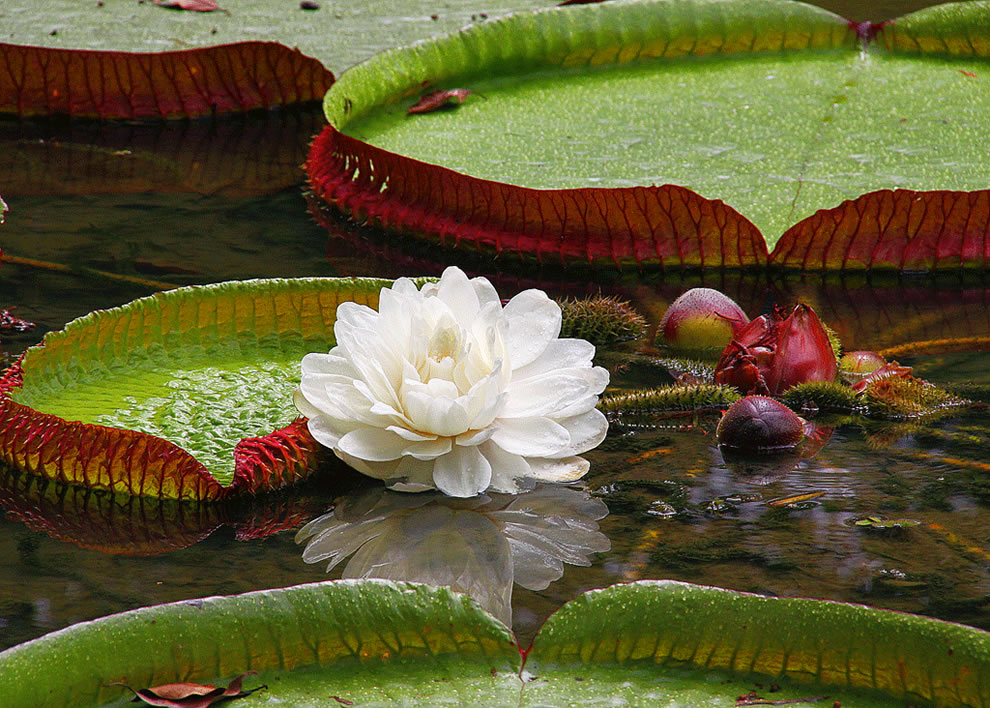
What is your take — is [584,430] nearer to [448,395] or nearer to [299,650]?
[448,395]

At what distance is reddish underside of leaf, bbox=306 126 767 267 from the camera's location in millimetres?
2266

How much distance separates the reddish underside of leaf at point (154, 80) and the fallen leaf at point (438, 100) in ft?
1.60

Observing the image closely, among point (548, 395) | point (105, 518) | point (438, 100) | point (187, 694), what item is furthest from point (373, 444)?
point (438, 100)

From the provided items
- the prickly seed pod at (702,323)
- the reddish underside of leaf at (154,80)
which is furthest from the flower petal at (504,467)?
the reddish underside of leaf at (154,80)

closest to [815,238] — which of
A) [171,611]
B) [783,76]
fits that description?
[783,76]

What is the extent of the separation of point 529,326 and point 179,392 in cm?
49

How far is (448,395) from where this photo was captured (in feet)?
4.69

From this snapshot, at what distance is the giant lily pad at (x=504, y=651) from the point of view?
3.43ft

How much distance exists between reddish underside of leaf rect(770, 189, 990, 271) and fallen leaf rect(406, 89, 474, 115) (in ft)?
3.35

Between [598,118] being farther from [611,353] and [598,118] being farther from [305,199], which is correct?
[611,353]

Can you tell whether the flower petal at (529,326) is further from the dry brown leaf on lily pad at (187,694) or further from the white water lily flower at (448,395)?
the dry brown leaf on lily pad at (187,694)

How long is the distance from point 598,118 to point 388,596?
1957 millimetres

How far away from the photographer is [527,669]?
1094 mm

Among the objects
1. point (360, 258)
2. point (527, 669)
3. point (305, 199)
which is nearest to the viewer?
point (527, 669)
